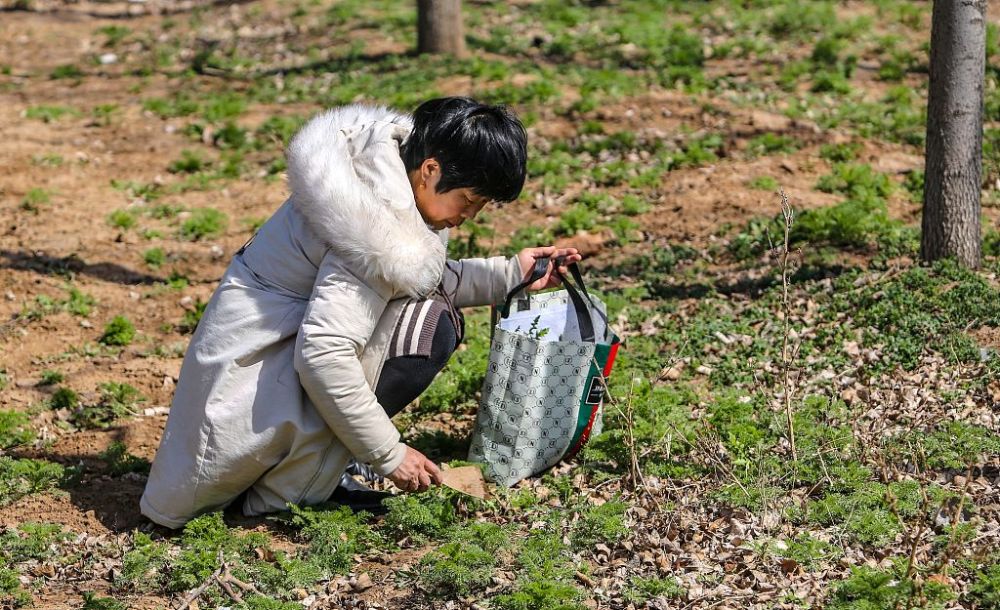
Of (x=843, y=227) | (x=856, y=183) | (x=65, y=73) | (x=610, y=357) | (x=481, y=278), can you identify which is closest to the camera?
(x=481, y=278)

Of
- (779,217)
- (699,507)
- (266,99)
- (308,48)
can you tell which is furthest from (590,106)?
(699,507)

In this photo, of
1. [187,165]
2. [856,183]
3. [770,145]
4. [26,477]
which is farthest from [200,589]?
[187,165]

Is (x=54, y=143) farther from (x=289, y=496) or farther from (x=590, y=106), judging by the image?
(x=289, y=496)

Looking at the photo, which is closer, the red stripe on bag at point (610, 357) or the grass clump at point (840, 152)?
the red stripe on bag at point (610, 357)

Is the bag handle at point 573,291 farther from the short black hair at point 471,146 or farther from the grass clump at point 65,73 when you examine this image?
the grass clump at point 65,73

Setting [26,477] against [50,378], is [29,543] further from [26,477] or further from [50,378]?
[50,378]

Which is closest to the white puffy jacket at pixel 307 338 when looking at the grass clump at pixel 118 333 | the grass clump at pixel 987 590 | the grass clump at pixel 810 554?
the grass clump at pixel 810 554

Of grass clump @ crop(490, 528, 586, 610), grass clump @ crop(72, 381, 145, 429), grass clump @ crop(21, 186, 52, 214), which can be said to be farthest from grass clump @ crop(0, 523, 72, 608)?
grass clump @ crop(21, 186, 52, 214)

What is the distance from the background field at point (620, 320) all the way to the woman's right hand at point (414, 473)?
6 centimetres

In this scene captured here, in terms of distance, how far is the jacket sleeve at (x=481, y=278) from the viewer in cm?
402

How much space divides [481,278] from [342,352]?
2.62ft

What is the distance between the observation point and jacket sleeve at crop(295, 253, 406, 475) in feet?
11.1

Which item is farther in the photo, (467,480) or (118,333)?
(118,333)

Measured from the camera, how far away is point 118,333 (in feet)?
18.4
